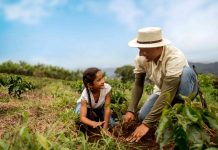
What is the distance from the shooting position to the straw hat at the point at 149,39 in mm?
4277

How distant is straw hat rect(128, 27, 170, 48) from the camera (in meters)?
4.28

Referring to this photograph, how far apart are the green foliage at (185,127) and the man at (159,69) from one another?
35.1 inches

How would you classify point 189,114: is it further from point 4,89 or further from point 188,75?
point 4,89

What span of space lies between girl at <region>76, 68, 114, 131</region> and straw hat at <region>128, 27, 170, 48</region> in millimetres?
626

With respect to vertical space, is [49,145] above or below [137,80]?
below

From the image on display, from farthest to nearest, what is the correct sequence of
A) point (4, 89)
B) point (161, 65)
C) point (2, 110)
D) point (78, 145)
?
point (4, 89) < point (2, 110) < point (161, 65) < point (78, 145)

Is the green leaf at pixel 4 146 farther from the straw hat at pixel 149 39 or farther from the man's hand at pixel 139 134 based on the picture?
the straw hat at pixel 149 39

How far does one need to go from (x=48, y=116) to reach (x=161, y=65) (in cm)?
156

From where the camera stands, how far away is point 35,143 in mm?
3143

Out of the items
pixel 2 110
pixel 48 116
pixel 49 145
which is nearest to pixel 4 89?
pixel 2 110

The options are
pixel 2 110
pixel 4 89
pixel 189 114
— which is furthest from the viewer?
pixel 4 89

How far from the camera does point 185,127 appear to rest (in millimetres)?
2959

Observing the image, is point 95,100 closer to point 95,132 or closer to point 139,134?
point 95,132

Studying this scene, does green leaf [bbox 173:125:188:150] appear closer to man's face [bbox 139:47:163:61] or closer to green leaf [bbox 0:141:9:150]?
green leaf [bbox 0:141:9:150]
